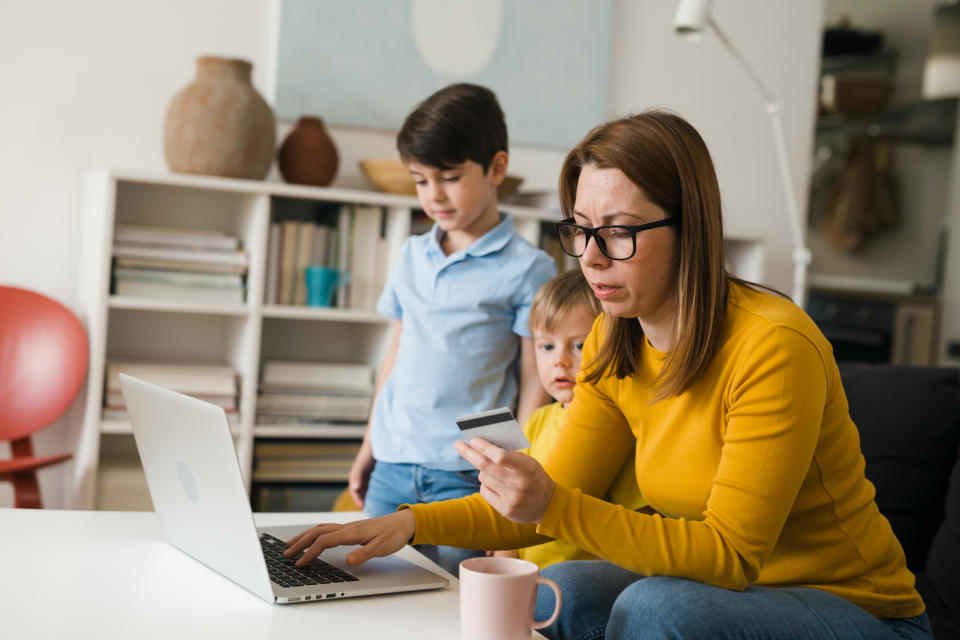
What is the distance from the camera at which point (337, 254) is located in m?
2.80

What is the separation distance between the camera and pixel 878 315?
186 inches

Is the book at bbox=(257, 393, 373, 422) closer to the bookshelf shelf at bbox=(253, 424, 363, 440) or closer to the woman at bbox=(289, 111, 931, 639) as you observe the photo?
the bookshelf shelf at bbox=(253, 424, 363, 440)

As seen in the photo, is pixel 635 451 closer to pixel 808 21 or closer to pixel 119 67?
pixel 119 67

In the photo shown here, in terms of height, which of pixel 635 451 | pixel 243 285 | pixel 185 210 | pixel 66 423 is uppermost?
pixel 185 210

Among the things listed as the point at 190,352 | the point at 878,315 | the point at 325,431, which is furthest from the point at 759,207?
the point at 190,352

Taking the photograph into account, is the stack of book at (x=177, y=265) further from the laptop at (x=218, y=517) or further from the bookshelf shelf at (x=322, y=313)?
Result: the laptop at (x=218, y=517)

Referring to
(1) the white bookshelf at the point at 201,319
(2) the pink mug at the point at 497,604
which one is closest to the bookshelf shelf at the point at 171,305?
(1) the white bookshelf at the point at 201,319

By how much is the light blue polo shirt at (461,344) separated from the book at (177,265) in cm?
93

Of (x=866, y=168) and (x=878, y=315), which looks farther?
(x=866, y=168)

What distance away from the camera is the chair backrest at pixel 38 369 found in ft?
8.41

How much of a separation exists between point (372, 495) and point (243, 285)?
0.97 metres

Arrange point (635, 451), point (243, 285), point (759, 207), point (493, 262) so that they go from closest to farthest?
point (635, 451), point (493, 262), point (243, 285), point (759, 207)

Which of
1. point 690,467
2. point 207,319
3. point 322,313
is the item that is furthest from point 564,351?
point 207,319

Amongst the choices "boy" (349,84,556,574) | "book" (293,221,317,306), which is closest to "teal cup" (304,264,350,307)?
"book" (293,221,317,306)
